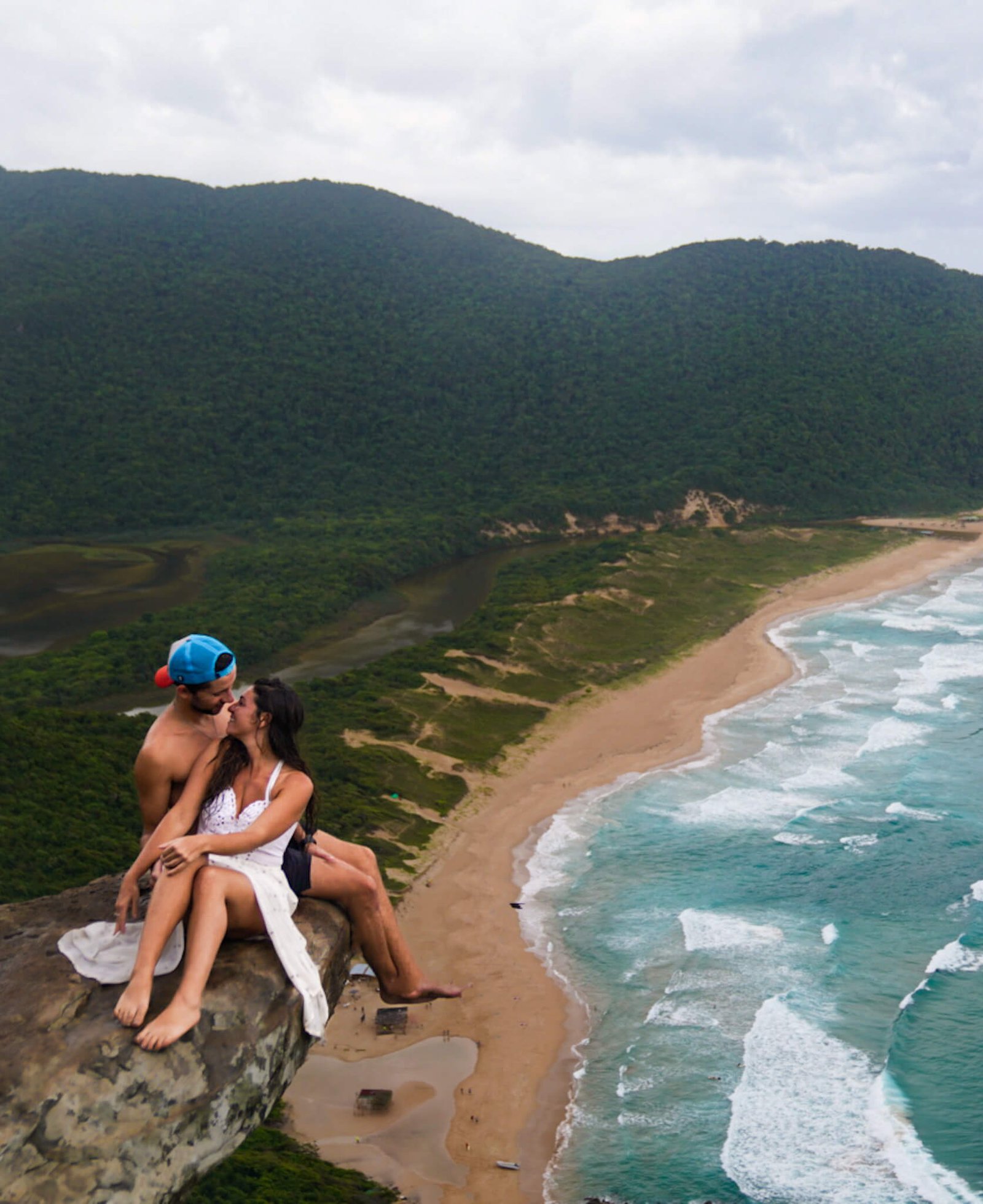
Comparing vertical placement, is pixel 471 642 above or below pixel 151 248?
below

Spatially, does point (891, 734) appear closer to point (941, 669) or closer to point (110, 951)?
point (941, 669)

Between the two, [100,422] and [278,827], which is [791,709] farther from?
[100,422]

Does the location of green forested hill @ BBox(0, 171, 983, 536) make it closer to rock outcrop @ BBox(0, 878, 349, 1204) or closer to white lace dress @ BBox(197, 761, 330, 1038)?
white lace dress @ BBox(197, 761, 330, 1038)

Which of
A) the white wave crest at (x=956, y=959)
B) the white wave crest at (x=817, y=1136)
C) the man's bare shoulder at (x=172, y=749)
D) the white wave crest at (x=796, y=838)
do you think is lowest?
the white wave crest at (x=817, y=1136)

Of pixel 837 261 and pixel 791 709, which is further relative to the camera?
pixel 837 261

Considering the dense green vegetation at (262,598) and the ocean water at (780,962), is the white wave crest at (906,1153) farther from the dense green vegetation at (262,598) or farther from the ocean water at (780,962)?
the dense green vegetation at (262,598)

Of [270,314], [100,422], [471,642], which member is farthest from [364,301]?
[471,642]

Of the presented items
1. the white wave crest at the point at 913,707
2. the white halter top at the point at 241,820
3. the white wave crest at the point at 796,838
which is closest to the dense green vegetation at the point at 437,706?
the white wave crest at the point at 796,838

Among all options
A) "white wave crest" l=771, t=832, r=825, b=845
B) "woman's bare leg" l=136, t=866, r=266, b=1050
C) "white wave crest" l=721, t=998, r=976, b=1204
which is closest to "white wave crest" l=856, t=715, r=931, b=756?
"white wave crest" l=771, t=832, r=825, b=845
